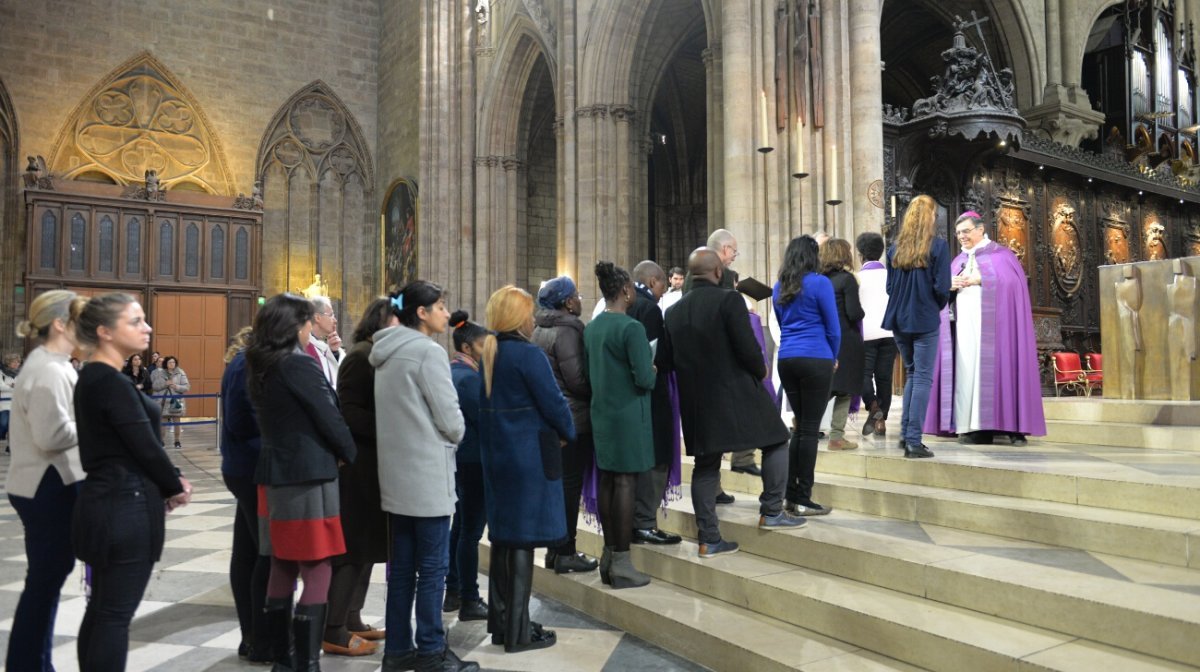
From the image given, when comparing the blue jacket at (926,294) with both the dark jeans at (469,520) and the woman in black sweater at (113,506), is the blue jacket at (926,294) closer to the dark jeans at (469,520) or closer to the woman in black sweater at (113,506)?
the dark jeans at (469,520)

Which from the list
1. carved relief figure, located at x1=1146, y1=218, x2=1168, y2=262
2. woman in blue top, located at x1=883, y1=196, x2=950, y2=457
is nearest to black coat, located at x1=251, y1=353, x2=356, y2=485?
woman in blue top, located at x1=883, y1=196, x2=950, y2=457

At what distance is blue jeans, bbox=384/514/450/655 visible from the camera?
3.55m

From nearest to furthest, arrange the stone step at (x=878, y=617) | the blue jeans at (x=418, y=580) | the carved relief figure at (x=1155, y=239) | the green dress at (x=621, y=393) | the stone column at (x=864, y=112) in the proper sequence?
the stone step at (x=878, y=617), the blue jeans at (x=418, y=580), the green dress at (x=621, y=393), the stone column at (x=864, y=112), the carved relief figure at (x=1155, y=239)

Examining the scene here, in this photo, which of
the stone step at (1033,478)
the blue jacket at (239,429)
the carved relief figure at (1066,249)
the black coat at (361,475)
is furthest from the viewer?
the carved relief figure at (1066,249)

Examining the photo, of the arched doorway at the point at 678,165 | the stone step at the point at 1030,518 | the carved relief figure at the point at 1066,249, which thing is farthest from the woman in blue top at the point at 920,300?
the arched doorway at the point at 678,165

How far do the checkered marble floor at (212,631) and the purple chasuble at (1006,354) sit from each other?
2935 mm

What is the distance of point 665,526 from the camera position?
5406 mm

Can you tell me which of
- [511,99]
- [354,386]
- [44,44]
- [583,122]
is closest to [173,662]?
[354,386]

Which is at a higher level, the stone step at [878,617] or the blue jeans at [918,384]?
the blue jeans at [918,384]

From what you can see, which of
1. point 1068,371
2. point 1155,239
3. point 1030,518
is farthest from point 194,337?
point 1155,239

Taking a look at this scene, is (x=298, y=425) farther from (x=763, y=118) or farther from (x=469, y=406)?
(x=763, y=118)

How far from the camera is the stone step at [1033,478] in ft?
12.9

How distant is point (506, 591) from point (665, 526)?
Result: 1.60 m

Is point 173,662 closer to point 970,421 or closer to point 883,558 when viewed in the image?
point 883,558
